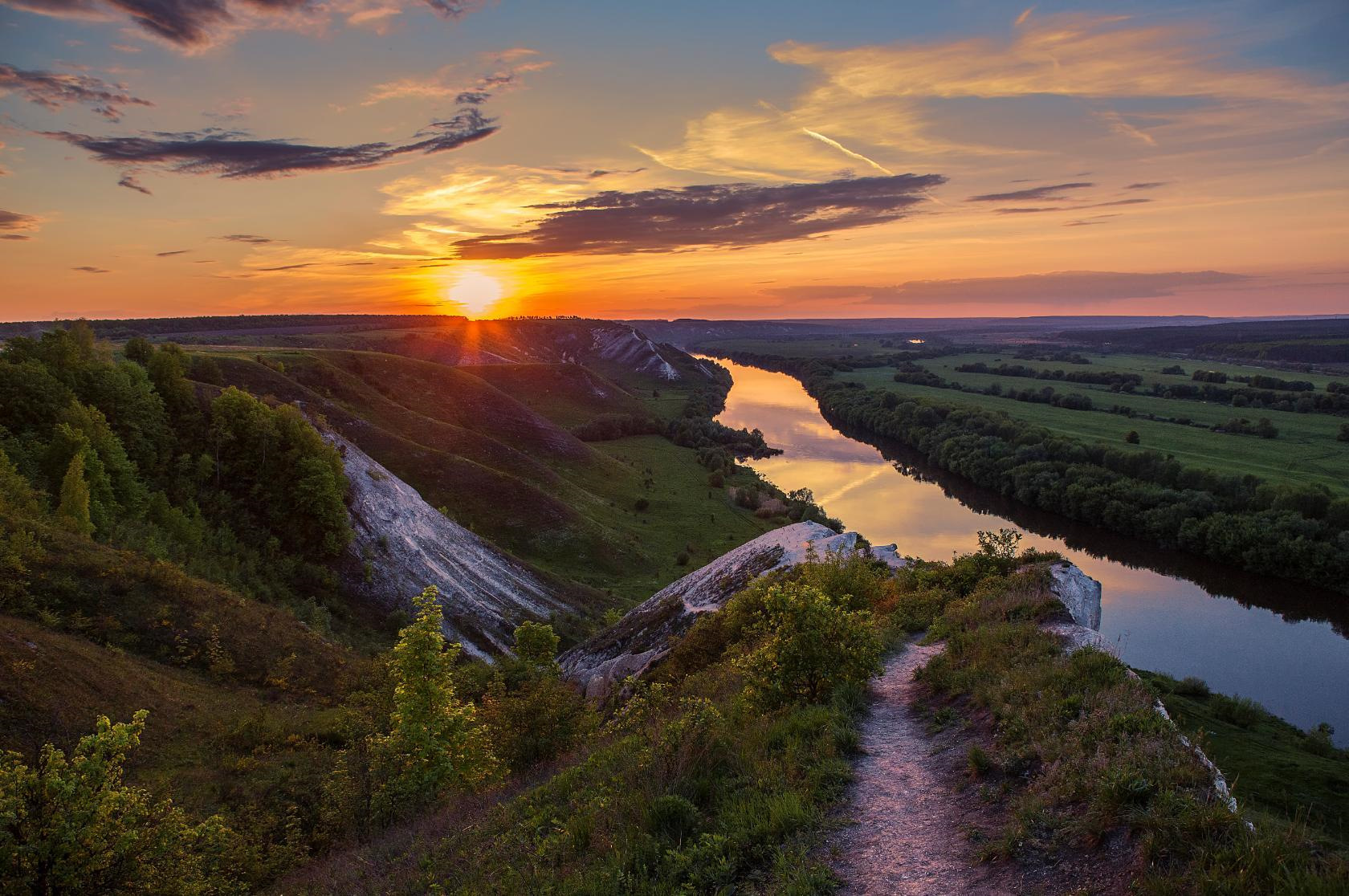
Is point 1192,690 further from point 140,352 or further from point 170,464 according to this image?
point 140,352

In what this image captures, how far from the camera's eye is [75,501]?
23.0m

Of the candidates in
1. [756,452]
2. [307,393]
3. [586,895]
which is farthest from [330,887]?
[756,452]

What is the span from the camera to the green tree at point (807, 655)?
13.2 m

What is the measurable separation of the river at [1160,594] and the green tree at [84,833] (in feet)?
86.8

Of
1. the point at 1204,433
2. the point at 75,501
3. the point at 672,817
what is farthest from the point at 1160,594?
the point at 75,501

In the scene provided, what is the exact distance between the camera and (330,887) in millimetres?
10766

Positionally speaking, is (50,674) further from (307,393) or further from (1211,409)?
(1211,409)

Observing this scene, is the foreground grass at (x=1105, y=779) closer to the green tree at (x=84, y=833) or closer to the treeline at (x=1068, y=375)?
the green tree at (x=84, y=833)

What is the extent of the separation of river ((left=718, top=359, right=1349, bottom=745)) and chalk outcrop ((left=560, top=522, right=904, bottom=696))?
35.6ft

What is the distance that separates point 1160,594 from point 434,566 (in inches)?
1913

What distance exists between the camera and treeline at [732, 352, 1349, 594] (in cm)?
4819

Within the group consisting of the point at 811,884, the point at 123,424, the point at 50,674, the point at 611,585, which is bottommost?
the point at 611,585

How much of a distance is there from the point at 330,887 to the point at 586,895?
5398 millimetres

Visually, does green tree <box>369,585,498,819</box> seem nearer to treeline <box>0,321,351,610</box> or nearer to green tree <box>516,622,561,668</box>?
green tree <box>516,622,561,668</box>
